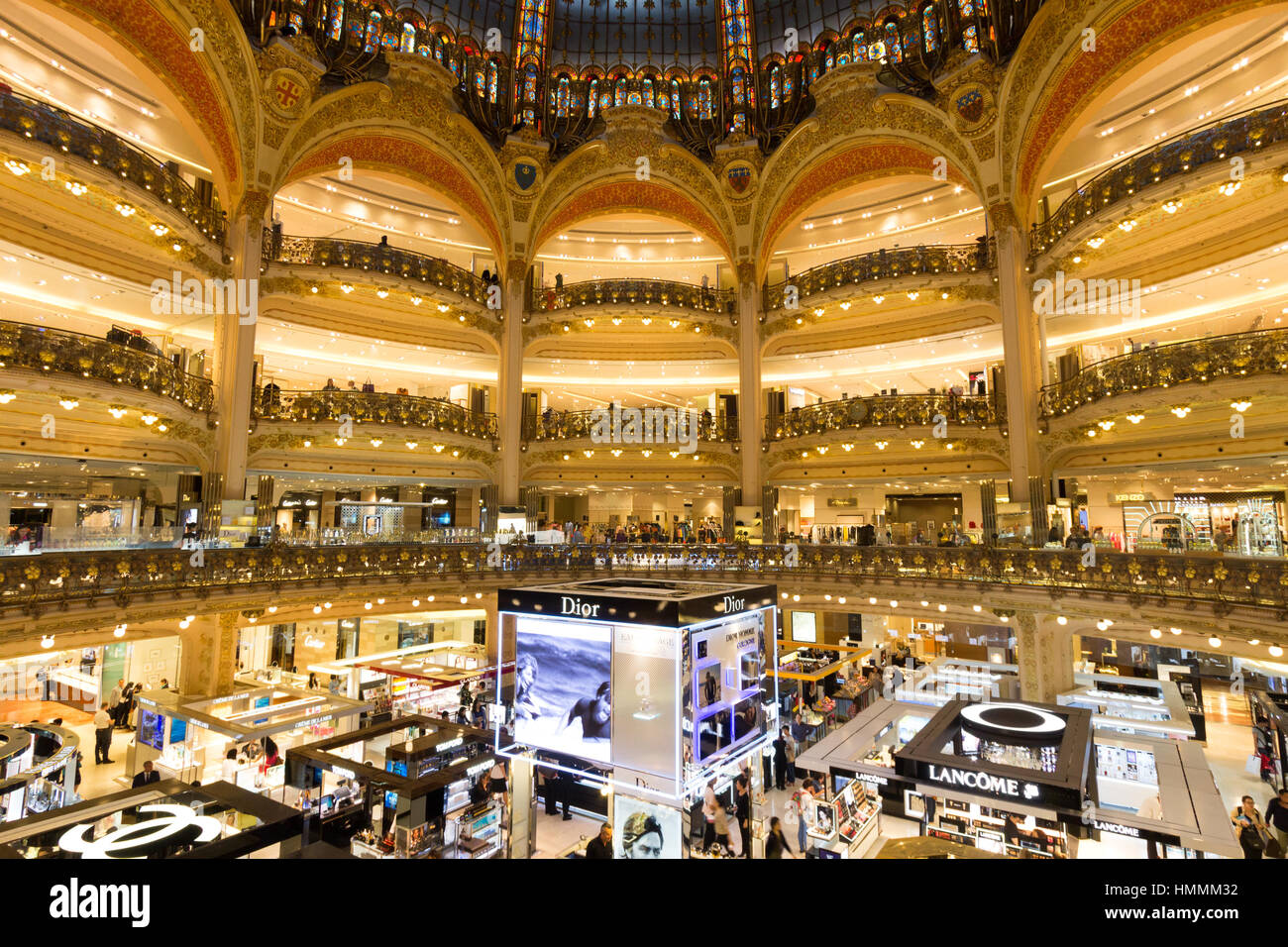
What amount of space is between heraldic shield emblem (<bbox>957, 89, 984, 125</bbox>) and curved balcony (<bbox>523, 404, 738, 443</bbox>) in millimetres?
12785

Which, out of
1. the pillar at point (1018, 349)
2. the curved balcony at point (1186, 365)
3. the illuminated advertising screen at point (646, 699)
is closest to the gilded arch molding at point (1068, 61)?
the pillar at point (1018, 349)

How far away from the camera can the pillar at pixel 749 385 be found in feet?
83.6

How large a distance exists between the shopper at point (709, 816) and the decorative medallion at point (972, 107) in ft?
75.4

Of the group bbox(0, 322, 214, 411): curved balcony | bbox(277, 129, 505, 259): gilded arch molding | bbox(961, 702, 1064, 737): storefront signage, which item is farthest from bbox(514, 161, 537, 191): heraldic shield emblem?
bbox(961, 702, 1064, 737): storefront signage

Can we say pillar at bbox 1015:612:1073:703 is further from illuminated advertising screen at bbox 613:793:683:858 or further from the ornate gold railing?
illuminated advertising screen at bbox 613:793:683:858

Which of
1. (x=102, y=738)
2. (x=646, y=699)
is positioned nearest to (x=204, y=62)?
(x=102, y=738)

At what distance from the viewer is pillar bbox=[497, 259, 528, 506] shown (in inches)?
998

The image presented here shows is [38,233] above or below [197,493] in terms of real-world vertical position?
above

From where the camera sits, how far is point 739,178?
86.7 ft

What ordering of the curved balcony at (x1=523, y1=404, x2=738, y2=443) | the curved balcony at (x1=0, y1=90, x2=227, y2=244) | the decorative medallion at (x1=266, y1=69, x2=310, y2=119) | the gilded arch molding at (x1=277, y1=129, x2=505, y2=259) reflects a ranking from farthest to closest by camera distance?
the curved balcony at (x1=523, y1=404, x2=738, y2=443), the gilded arch molding at (x1=277, y1=129, x2=505, y2=259), the decorative medallion at (x1=266, y1=69, x2=310, y2=119), the curved balcony at (x1=0, y1=90, x2=227, y2=244)

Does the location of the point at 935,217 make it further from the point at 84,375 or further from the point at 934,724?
the point at 84,375
